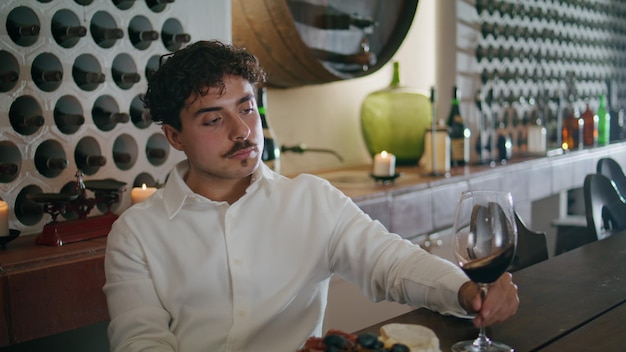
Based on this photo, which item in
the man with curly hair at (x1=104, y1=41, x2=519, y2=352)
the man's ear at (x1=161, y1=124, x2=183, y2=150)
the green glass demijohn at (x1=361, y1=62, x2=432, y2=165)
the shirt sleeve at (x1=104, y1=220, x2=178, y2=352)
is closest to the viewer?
the shirt sleeve at (x1=104, y1=220, x2=178, y2=352)

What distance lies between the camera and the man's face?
4.32 ft

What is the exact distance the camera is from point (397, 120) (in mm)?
3219

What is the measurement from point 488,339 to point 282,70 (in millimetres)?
1660

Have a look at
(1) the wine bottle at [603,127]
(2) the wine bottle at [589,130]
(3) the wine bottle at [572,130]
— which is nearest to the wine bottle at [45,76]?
(3) the wine bottle at [572,130]

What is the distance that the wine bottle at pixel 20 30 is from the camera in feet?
5.40

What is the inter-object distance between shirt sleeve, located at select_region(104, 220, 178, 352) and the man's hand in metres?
0.53

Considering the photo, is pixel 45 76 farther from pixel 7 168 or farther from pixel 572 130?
pixel 572 130

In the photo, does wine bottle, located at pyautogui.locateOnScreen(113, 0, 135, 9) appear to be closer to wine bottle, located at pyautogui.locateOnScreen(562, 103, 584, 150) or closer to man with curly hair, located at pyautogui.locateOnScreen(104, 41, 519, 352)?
man with curly hair, located at pyautogui.locateOnScreen(104, 41, 519, 352)

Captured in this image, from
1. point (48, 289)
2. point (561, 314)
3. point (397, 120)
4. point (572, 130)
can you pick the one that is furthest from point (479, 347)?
point (572, 130)

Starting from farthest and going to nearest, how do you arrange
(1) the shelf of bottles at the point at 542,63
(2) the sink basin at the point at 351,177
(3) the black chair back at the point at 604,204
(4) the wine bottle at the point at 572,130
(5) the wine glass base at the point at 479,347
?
(4) the wine bottle at the point at 572,130, (1) the shelf of bottles at the point at 542,63, (2) the sink basin at the point at 351,177, (3) the black chair back at the point at 604,204, (5) the wine glass base at the point at 479,347

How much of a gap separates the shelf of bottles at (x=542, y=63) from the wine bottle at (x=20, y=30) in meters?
2.41

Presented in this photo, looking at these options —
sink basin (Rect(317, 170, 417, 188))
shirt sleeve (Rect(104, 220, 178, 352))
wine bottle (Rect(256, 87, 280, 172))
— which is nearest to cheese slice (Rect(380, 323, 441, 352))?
shirt sleeve (Rect(104, 220, 178, 352))

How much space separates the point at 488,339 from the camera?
1.08 metres

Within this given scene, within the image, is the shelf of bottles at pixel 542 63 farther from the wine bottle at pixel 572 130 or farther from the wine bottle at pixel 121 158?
the wine bottle at pixel 121 158
